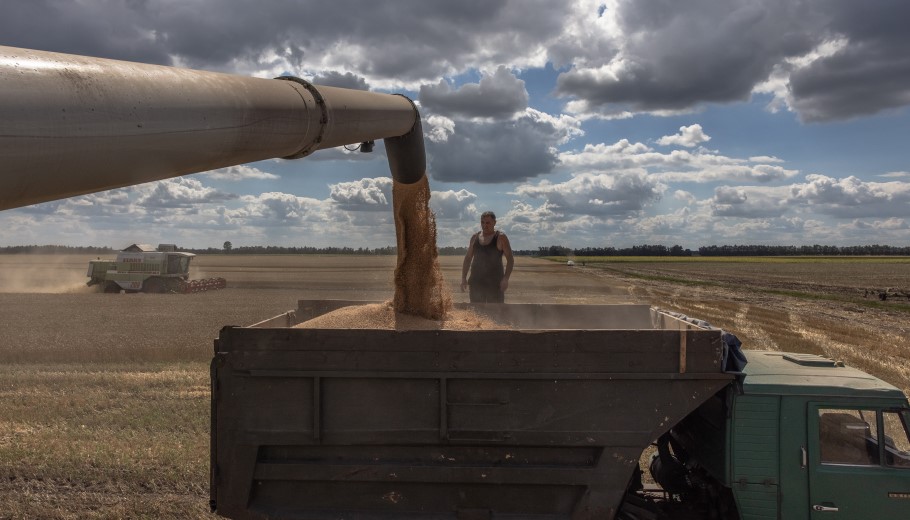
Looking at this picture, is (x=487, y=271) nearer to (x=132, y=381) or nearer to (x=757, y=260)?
(x=132, y=381)

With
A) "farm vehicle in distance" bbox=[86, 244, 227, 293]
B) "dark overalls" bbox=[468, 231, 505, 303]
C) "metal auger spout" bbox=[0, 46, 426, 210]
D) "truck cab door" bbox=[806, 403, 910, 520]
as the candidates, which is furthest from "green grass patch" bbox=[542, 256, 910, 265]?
"metal auger spout" bbox=[0, 46, 426, 210]

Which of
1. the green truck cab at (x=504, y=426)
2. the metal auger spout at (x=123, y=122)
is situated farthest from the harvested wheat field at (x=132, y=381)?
the metal auger spout at (x=123, y=122)

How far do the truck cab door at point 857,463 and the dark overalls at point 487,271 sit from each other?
4.16m

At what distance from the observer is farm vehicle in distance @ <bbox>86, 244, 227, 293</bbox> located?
3453 cm

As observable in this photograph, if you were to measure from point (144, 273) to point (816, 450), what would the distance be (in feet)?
118

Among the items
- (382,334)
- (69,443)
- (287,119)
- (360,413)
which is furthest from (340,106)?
(69,443)

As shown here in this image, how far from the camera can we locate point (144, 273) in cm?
3462

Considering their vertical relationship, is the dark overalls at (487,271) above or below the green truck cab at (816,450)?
above

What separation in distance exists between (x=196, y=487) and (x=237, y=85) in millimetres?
4996

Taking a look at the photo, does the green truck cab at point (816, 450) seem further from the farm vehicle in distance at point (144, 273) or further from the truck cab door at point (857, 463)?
the farm vehicle in distance at point (144, 273)

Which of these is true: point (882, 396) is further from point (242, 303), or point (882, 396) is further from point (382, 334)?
point (242, 303)

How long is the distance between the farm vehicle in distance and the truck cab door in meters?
34.8

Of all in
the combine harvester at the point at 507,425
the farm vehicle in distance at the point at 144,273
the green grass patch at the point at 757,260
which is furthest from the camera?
the green grass patch at the point at 757,260

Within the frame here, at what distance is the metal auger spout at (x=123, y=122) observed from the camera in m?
1.72
